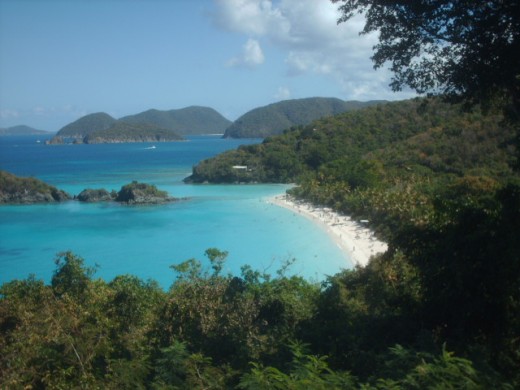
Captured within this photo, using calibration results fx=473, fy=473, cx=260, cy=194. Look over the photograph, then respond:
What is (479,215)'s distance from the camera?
20.2 ft

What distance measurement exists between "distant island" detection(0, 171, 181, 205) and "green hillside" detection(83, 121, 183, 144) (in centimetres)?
10941

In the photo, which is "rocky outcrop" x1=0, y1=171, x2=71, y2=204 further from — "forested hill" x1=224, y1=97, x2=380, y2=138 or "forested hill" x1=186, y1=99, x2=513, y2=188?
"forested hill" x1=224, y1=97, x2=380, y2=138

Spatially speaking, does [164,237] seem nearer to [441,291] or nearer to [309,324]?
[309,324]

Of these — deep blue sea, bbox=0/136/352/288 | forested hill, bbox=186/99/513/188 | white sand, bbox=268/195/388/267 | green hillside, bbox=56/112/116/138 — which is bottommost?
deep blue sea, bbox=0/136/352/288

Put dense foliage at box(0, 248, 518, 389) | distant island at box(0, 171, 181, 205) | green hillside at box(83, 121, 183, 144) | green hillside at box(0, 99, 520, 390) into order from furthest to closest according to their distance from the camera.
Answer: green hillside at box(83, 121, 183, 144), distant island at box(0, 171, 181, 205), green hillside at box(0, 99, 520, 390), dense foliage at box(0, 248, 518, 389)

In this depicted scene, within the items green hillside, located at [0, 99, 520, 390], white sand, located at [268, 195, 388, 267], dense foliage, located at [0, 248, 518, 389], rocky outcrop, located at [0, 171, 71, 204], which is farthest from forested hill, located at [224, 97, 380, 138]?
dense foliage, located at [0, 248, 518, 389]

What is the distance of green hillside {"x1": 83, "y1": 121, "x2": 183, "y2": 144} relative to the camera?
14512cm

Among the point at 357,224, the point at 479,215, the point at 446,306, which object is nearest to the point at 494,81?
the point at 479,215

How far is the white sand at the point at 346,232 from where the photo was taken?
1903 centimetres

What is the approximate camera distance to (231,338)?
6578 mm

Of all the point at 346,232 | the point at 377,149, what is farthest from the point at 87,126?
the point at 346,232

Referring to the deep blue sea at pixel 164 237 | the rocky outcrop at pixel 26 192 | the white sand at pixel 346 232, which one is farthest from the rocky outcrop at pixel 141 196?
the white sand at pixel 346 232

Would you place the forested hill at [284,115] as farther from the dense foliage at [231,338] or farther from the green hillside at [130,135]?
the dense foliage at [231,338]

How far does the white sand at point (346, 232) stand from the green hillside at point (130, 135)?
12397 centimetres
